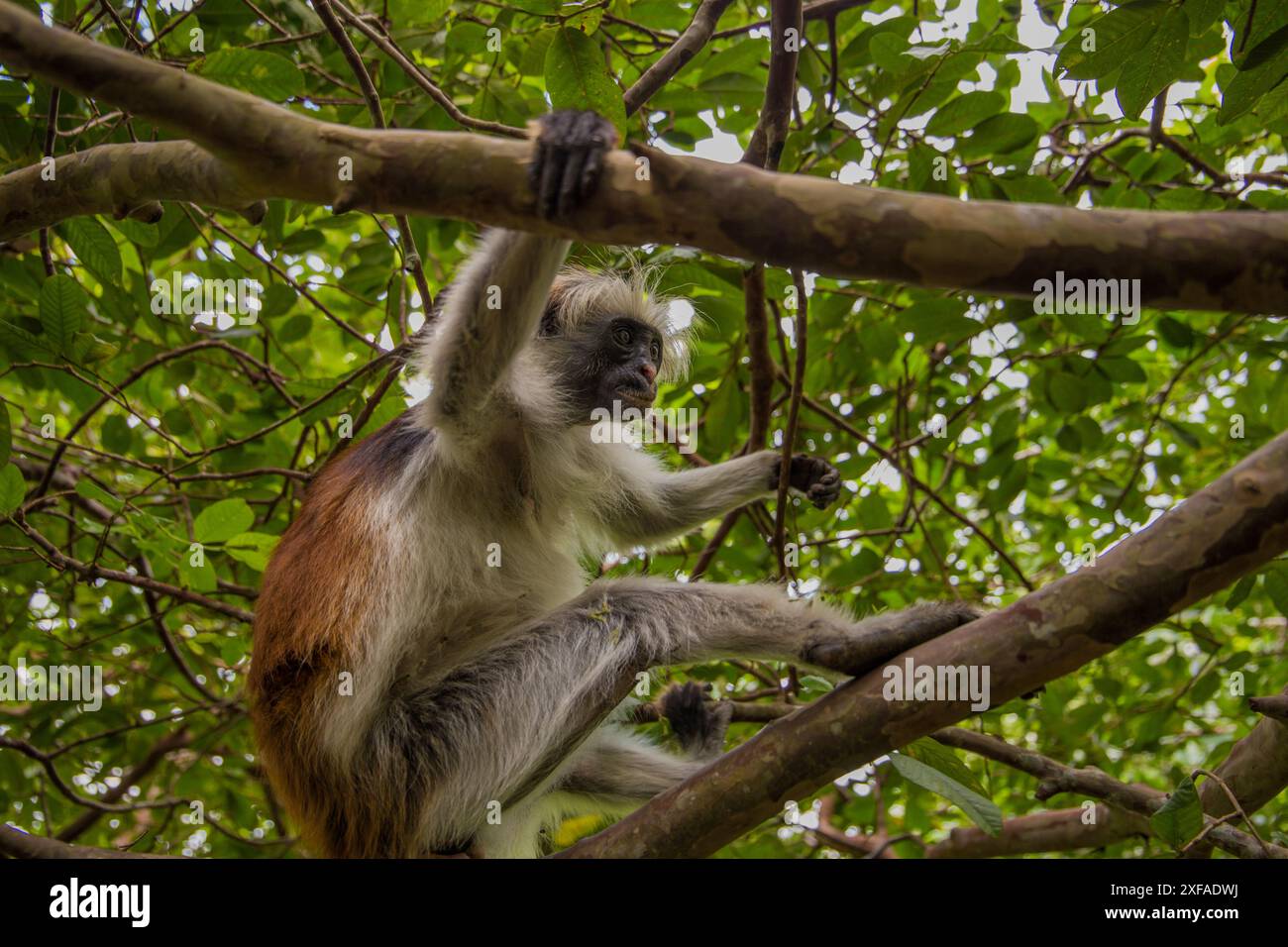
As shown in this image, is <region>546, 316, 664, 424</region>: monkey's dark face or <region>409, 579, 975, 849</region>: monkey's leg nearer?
<region>409, 579, 975, 849</region>: monkey's leg

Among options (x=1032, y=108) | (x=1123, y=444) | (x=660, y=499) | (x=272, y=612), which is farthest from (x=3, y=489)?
(x=1123, y=444)

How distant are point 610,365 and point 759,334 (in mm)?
927

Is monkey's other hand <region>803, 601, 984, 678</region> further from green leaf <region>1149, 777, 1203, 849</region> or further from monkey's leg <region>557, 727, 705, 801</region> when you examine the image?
monkey's leg <region>557, 727, 705, 801</region>

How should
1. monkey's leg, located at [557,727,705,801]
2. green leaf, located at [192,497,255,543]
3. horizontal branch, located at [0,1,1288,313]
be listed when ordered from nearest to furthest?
horizontal branch, located at [0,1,1288,313], green leaf, located at [192,497,255,543], monkey's leg, located at [557,727,705,801]

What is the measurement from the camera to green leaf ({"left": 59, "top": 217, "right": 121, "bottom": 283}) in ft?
15.7

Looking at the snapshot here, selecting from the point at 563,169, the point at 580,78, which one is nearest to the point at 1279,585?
the point at 580,78

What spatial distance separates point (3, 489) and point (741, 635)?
10.4ft

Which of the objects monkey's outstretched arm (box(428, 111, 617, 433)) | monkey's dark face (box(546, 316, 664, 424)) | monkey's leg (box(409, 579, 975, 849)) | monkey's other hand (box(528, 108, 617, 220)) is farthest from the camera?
monkey's dark face (box(546, 316, 664, 424))

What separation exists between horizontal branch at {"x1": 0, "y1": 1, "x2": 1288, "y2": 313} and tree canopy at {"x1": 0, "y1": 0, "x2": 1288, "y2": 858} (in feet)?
0.04

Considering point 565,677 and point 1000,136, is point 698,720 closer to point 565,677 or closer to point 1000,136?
point 565,677

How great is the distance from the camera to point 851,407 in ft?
23.9

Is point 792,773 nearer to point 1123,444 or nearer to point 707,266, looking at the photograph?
point 707,266

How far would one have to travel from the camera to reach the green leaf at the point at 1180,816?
12.2 ft

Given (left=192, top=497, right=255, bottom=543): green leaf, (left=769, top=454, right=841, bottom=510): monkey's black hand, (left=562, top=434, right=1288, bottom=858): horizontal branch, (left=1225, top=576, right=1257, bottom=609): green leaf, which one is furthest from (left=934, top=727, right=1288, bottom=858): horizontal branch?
(left=192, top=497, right=255, bottom=543): green leaf
